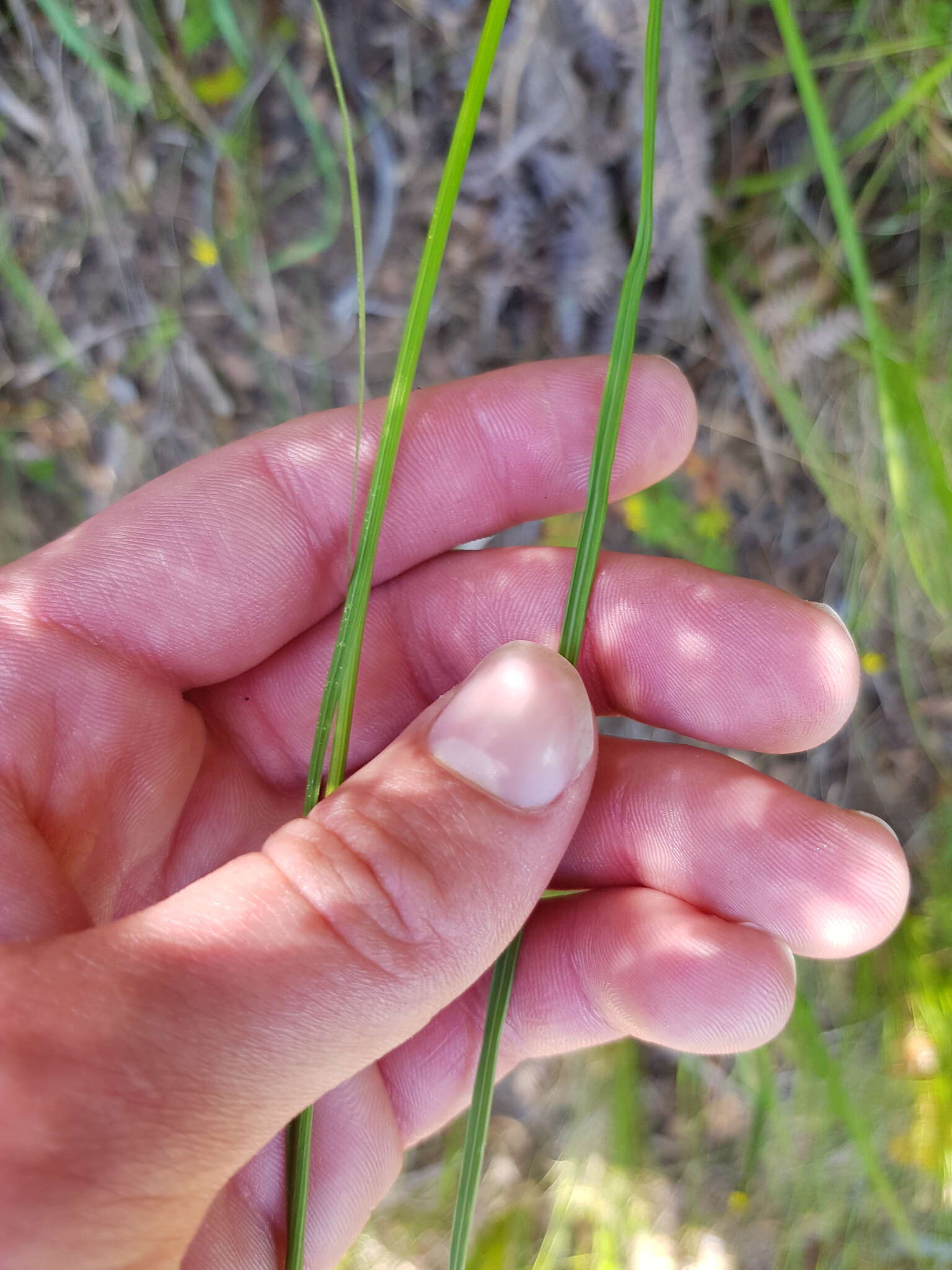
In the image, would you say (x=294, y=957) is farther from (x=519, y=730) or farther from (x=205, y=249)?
(x=205, y=249)

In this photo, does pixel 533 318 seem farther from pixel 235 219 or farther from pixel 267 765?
pixel 267 765

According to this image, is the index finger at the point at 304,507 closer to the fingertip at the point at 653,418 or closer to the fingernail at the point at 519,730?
the fingertip at the point at 653,418

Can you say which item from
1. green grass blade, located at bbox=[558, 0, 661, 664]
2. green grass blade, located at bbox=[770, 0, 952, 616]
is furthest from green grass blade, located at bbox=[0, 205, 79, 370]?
green grass blade, located at bbox=[770, 0, 952, 616]

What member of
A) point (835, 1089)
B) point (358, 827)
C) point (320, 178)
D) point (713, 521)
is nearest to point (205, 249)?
point (320, 178)

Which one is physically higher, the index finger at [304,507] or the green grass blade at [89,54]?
the green grass blade at [89,54]

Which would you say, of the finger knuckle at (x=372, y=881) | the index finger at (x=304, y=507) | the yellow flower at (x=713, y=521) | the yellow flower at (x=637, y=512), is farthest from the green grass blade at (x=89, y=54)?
the finger knuckle at (x=372, y=881)

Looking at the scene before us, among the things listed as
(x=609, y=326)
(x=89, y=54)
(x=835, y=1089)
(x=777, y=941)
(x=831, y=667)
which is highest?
(x=89, y=54)
